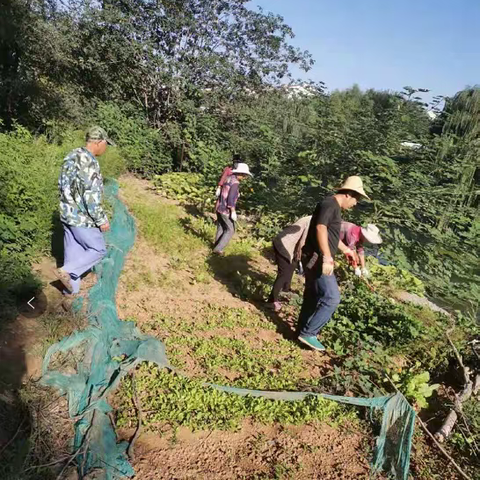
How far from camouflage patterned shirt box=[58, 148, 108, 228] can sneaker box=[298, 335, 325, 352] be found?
7.68ft

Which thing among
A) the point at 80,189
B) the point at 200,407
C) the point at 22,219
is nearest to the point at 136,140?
the point at 22,219

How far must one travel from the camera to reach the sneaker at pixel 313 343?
4.07 m

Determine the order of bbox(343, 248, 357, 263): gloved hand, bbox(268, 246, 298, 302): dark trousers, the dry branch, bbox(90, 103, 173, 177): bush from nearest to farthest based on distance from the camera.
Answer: the dry branch, bbox(343, 248, 357, 263): gloved hand, bbox(268, 246, 298, 302): dark trousers, bbox(90, 103, 173, 177): bush

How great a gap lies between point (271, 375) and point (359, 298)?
5.48 feet

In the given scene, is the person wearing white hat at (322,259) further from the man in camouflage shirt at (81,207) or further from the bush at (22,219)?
the bush at (22,219)

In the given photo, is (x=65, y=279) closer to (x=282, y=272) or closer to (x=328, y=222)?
(x=282, y=272)

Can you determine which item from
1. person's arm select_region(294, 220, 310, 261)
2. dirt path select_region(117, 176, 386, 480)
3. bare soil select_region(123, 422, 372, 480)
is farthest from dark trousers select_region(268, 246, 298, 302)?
bare soil select_region(123, 422, 372, 480)

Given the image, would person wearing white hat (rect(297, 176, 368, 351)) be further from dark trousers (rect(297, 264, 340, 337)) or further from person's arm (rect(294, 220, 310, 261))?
person's arm (rect(294, 220, 310, 261))

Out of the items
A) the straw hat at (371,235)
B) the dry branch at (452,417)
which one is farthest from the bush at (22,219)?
the dry branch at (452,417)

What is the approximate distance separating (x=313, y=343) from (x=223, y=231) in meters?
2.84

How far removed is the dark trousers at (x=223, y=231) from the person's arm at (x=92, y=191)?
2597 mm

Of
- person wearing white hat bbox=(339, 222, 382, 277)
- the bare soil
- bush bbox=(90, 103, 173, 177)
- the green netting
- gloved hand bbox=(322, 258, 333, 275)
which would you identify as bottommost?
the bare soil

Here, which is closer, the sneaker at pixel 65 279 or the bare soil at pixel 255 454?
the bare soil at pixel 255 454

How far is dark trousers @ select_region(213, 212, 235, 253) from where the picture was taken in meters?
6.23
